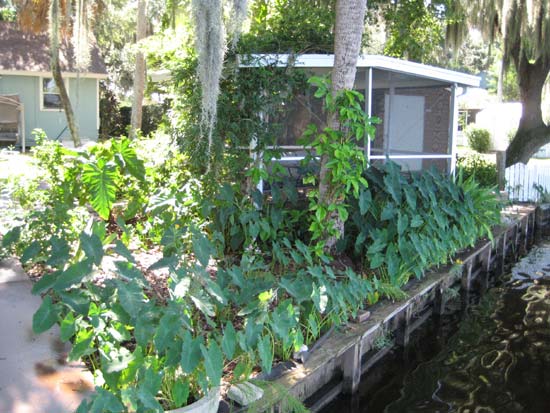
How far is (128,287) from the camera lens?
11.6 ft

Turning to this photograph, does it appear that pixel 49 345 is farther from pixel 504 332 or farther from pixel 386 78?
pixel 386 78

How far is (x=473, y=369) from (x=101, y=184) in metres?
4.42

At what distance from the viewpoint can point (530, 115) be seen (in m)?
16.3

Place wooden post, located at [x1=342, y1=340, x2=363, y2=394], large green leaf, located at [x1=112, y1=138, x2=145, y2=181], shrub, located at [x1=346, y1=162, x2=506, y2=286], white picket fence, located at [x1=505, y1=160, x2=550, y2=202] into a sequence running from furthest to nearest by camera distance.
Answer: white picket fence, located at [x1=505, y1=160, x2=550, y2=202] < large green leaf, located at [x1=112, y1=138, x2=145, y2=181] < shrub, located at [x1=346, y1=162, x2=506, y2=286] < wooden post, located at [x1=342, y1=340, x2=363, y2=394]

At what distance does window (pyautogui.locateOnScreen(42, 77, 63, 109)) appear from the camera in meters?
18.9

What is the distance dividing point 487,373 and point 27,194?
215 inches

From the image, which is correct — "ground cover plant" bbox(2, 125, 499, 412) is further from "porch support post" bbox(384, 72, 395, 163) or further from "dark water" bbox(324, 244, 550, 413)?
"porch support post" bbox(384, 72, 395, 163)

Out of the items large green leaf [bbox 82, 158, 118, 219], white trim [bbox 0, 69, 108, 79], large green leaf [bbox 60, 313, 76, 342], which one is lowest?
large green leaf [bbox 60, 313, 76, 342]

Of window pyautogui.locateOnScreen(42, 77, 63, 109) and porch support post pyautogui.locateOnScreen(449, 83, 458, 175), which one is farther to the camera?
window pyautogui.locateOnScreen(42, 77, 63, 109)

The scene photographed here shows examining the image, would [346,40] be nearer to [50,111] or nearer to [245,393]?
[245,393]

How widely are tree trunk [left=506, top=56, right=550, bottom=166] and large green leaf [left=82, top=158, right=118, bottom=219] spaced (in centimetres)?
1277

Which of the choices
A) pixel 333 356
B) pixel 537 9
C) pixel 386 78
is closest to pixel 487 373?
pixel 333 356

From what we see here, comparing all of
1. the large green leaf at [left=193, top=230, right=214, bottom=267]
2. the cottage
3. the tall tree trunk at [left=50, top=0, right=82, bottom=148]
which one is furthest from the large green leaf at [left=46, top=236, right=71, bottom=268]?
the tall tree trunk at [left=50, top=0, right=82, bottom=148]

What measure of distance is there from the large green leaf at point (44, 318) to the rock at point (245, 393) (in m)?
1.25
